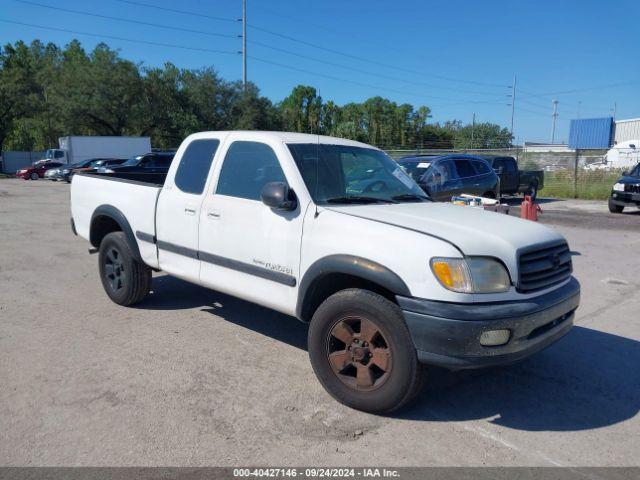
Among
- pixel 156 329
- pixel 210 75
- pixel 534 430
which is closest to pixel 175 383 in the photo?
pixel 156 329

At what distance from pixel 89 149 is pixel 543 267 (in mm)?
40372

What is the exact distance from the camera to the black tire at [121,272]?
5.44m

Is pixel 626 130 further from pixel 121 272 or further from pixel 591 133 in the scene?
pixel 121 272

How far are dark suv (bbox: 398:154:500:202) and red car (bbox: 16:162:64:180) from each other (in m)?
32.7

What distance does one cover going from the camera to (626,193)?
15336 millimetres

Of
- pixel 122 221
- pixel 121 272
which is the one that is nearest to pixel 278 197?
pixel 122 221

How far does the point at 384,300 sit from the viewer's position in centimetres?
326

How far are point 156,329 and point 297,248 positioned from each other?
207 centimetres

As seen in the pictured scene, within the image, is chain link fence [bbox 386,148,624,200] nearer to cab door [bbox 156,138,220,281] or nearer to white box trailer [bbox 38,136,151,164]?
cab door [bbox 156,138,220,281]

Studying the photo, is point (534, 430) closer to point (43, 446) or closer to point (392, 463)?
point (392, 463)

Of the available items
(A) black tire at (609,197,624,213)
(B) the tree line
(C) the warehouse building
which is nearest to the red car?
(B) the tree line

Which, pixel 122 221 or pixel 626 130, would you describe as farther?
pixel 626 130

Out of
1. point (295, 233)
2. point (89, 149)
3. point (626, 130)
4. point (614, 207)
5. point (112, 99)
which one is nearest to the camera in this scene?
point (295, 233)

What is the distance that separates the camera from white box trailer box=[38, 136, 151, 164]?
38000 mm
